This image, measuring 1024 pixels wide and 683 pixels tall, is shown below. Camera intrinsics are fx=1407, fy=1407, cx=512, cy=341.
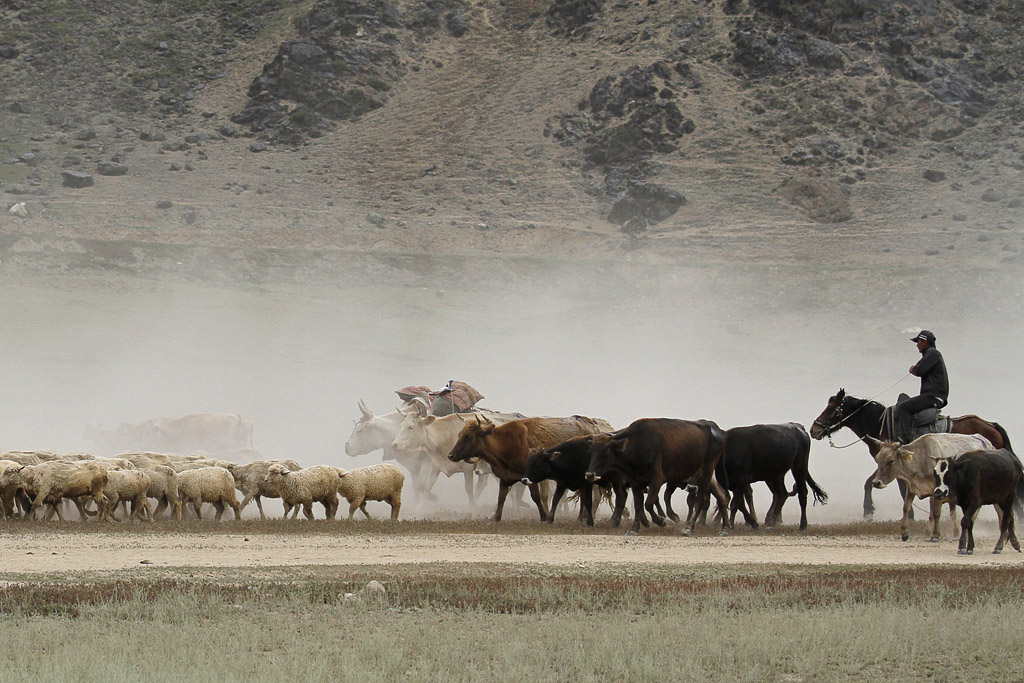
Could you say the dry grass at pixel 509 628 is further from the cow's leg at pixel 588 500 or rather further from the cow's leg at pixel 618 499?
the cow's leg at pixel 588 500

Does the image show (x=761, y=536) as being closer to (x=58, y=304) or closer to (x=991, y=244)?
(x=58, y=304)

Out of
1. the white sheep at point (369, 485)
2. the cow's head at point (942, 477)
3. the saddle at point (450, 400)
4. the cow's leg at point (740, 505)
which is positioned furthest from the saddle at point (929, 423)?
the saddle at point (450, 400)

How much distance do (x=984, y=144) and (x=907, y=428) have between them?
261 ft

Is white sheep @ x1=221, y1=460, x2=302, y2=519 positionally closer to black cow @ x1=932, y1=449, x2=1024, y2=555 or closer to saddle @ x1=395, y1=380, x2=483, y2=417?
saddle @ x1=395, y1=380, x2=483, y2=417

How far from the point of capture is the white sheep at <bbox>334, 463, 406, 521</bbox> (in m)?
21.7

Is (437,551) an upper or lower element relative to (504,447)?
lower

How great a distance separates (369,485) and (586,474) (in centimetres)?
377

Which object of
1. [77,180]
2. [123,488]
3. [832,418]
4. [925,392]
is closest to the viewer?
[123,488]

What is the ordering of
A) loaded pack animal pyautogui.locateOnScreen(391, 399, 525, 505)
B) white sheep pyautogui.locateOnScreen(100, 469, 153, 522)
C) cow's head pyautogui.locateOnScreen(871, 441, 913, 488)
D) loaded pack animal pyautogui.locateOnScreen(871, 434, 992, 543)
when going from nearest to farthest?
loaded pack animal pyautogui.locateOnScreen(871, 434, 992, 543)
cow's head pyautogui.locateOnScreen(871, 441, 913, 488)
white sheep pyautogui.locateOnScreen(100, 469, 153, 522)
loaded pack animal pyautogui.locateOnScreen(391, 399, 525, 505)

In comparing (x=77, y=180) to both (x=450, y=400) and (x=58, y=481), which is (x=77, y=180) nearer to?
(x=450, y=400)

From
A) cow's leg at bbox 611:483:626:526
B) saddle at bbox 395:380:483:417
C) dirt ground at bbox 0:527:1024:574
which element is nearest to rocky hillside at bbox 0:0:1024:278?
saddle at bbox 395:380:483:417

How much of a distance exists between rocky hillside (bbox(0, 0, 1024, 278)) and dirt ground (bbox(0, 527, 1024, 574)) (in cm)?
5809

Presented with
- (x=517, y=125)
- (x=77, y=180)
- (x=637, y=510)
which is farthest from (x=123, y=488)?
(x=517, y=125)

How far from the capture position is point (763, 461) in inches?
872
